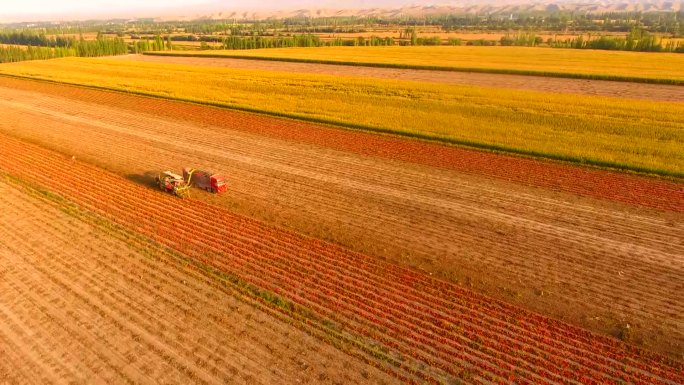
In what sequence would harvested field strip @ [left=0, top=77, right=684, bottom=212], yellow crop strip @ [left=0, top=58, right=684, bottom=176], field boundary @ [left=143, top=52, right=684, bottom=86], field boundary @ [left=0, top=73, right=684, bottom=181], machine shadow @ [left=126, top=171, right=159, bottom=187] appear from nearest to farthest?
harvested field strip @ [left=0, top=77, right=684, bottom=212] → machine shadow @ [left=126, top=171, right=159, bottom=187] → field boundary @ [left=0, top=73, right=684, bottom=181] → yellow crop strip @ [left=0, top=58, right=684, bottom=176] → field boundary @ [left=143, top=52, right=684, bottom=86]

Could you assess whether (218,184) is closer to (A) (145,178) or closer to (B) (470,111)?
(A) (145,178)

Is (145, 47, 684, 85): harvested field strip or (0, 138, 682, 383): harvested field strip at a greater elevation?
(145, 47, 684, 85): harvested field strip

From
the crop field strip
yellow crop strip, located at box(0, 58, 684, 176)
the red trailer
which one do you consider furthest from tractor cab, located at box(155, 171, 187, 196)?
yellow crop strip, located at box(0, 58, 684, 176)

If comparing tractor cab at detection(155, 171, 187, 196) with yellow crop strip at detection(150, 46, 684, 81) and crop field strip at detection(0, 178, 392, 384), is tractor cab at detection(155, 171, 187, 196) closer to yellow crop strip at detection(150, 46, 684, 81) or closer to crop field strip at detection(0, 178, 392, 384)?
crop field strip at detection(0, 178, 392, 384)

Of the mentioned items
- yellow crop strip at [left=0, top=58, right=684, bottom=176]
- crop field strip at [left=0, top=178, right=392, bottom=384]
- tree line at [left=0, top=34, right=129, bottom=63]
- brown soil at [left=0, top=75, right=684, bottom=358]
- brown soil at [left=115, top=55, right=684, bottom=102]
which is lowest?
crop field strip at [left=0, top=178, right=392, bottom=384]

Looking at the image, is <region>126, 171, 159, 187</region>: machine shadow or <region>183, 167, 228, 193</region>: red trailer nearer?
<region>183, 167, 228, 193</region>: red trailer

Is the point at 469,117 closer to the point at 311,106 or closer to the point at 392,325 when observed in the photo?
the point at 311,106

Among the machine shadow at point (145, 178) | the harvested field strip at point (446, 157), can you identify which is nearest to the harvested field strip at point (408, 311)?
the machine shadow at point (145, 178)
